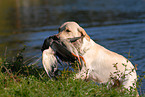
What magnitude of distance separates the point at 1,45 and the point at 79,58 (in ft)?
26.1

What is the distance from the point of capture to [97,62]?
18.4ft

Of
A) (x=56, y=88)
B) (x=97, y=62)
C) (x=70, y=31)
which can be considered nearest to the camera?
(x=56, y=88)

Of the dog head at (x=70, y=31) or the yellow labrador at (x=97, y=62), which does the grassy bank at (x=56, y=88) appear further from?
the dog head at (x=70, y=31)

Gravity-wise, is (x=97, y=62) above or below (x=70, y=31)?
below

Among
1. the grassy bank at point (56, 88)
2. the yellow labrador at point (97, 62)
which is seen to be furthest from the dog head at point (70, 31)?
the grassy bank at point (56, 88)

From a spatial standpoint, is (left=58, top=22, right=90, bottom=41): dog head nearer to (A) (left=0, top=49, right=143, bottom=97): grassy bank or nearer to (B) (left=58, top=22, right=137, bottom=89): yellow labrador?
(B) (left=58, top=22, right=137, bottom=89): yellow labrador

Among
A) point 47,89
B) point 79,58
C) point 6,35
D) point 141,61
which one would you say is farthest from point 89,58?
point 6,35

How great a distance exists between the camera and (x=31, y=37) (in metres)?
14.2

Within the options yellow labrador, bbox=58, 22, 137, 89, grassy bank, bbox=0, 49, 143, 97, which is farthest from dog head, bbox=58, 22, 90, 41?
grassy bank, bbox=0, 49, 143, 97

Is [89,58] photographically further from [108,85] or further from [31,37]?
[31,37]

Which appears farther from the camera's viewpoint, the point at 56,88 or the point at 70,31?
the point at 70,31

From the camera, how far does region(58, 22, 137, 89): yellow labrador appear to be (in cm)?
544

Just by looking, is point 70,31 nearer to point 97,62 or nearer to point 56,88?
point 97,62

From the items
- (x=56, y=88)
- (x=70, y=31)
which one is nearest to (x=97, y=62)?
(x=70, y=31)
